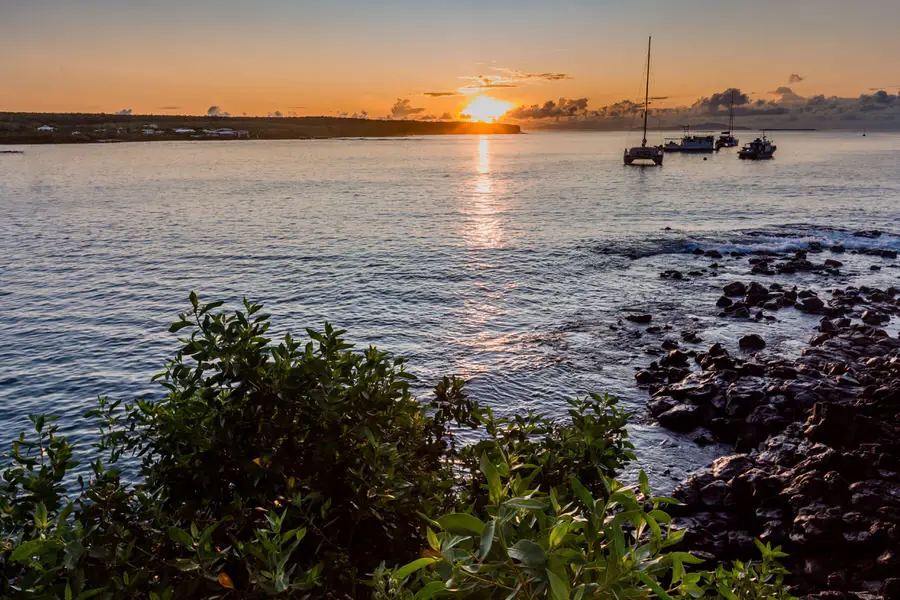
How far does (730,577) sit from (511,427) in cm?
256

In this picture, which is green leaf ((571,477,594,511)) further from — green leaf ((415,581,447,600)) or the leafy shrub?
green leaf ((415,581,447,600))

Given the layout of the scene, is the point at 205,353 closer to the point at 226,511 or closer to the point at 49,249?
the point at 226,511

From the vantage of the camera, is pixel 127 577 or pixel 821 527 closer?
pixel 127 577

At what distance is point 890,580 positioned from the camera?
858 centimetres

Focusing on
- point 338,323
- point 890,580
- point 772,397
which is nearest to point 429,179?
point 338,323

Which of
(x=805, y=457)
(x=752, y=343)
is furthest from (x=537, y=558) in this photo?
(x=752, y=343)

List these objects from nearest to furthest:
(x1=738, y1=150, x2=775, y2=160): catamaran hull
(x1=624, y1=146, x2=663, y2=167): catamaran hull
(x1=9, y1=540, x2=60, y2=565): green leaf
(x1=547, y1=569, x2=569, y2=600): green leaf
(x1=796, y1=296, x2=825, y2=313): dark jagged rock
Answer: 1. (x1=547, y1=569, x2=569, y2=600): green leaf
2. (x1=9, y1=540, x2=60, y2=565): green leaf
3. (x1=796, y1=296, x2=825, y2=313): dark jagged rock
4. (x1=624, y1=146, x2=663, y2=167): catamaran hull
5. (x1=738, y1=150, x2=775, y2=160): catamaran hull

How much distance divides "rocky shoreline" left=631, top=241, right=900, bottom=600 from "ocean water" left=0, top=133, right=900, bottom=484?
121 centimetres

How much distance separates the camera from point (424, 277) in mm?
33812

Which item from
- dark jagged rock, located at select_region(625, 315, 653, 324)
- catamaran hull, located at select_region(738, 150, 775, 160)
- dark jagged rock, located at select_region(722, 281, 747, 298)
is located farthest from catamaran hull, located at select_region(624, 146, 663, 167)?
dark jagged rock, located at select_region(625, 315, 653, 324)

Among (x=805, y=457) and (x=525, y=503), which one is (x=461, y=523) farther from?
(x=805, y=457)

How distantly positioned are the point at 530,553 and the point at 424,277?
105ft

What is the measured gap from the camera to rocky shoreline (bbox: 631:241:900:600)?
381 inches

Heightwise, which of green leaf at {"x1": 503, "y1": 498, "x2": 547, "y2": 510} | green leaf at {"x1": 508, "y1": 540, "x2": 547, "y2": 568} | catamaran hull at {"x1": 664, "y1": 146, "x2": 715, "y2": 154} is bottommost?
green leaf at {"x1": 508, "y1": 540, "x2": 547, "y2": 568}
